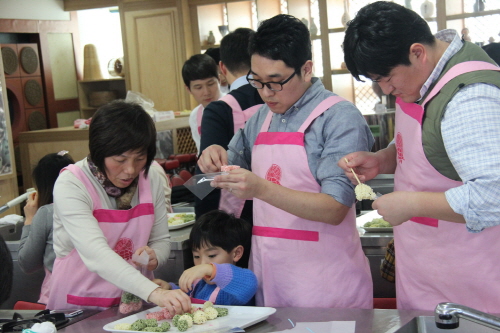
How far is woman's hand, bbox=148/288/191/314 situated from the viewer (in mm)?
1637

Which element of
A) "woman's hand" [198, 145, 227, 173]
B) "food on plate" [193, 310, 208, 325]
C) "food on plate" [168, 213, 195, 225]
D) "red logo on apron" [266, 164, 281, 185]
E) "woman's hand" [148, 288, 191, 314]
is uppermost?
"woman's hand" [198, 145, 227, 173]

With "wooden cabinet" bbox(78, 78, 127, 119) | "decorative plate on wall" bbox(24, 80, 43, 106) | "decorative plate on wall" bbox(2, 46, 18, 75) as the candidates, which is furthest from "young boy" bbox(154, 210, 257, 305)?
"wooden cabinet" bbox(78, 78, 127, 119)

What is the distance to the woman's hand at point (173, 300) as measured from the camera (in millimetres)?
1637

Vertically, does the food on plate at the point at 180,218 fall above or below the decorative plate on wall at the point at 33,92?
below

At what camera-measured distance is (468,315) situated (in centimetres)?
119

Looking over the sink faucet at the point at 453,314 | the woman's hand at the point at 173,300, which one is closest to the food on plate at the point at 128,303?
the woman's hand at the point at 173,300

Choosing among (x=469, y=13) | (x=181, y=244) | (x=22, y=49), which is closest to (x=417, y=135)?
(x=181, y=244)

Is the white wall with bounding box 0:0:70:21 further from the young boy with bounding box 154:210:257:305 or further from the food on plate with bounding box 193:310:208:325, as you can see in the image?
the food on plate with bounding box 193:310:208:325

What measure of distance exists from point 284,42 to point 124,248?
82cm

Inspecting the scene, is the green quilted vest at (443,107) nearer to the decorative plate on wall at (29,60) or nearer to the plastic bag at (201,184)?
the plastic bag at (201,184)

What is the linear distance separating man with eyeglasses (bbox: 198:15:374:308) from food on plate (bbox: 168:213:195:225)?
1174mm

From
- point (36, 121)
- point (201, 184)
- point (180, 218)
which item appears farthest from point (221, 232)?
point (36, 121)

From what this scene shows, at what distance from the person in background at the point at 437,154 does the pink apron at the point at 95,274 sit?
0.74 m

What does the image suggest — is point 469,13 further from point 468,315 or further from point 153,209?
point 468,315
